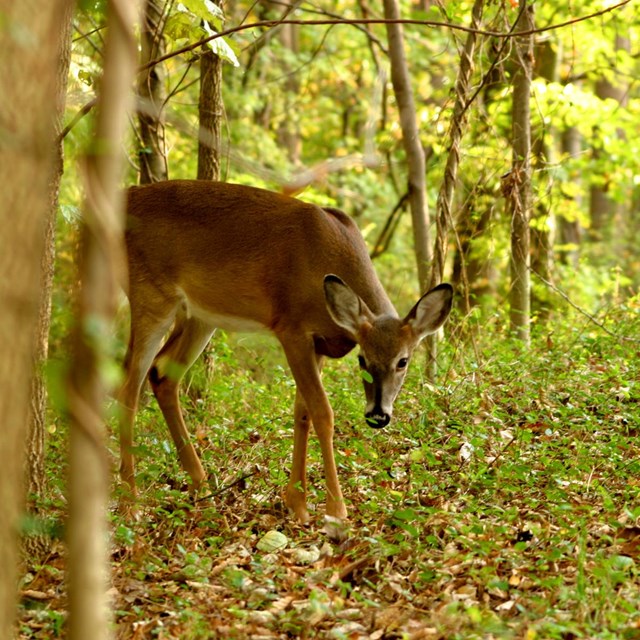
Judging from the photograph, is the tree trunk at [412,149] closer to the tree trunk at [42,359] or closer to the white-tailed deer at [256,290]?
the white-tailed deer at [256,290]

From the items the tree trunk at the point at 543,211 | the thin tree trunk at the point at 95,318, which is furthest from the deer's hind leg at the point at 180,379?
the tree trunk at the point at 543,211

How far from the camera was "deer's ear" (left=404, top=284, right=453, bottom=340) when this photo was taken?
6680 millimetres

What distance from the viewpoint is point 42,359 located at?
17.3ft

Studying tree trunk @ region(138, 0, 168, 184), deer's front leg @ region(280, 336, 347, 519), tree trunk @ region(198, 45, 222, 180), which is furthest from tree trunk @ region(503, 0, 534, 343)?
tree trunk @ region(138, 0, 168, 184)

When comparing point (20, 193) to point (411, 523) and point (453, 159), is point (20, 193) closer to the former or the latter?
point (411, 523)

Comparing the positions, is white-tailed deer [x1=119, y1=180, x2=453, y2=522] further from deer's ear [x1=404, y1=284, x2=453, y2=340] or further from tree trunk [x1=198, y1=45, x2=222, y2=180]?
tree trunk [x1=198, y1=45, x2=222, y2=180]

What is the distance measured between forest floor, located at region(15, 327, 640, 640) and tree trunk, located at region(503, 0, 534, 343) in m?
1.43

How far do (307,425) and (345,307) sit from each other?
805 mm

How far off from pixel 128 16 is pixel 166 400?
4959 mm

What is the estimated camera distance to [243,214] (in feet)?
23.9

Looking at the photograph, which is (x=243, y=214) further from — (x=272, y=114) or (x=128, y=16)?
(x=272, y=114)

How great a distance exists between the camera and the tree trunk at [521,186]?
9188 millimetres

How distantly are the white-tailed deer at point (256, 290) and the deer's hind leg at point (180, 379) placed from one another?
0.5 inches

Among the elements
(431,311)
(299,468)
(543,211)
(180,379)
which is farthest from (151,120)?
(543,211)
